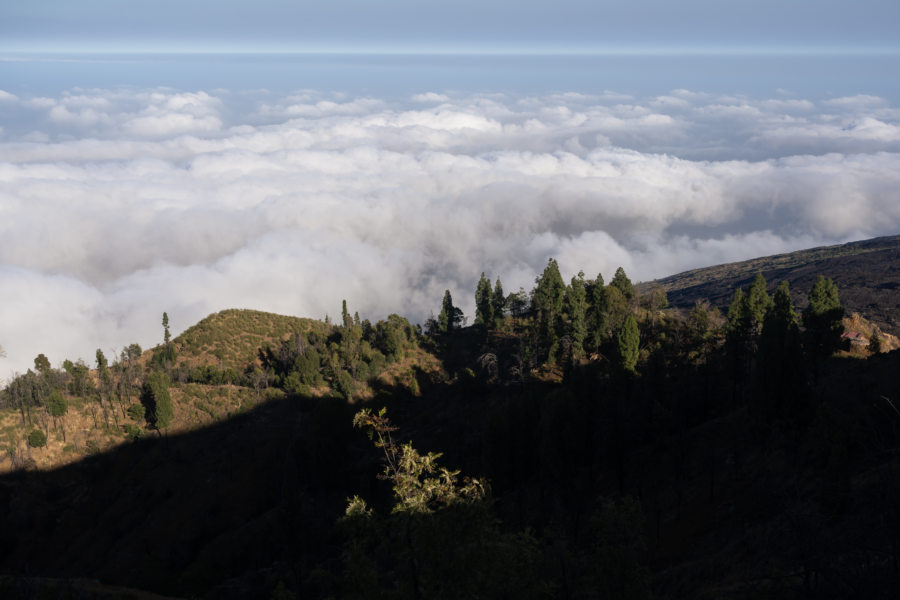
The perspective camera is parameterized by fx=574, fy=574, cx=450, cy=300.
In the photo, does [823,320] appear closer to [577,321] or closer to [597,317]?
[597,317]

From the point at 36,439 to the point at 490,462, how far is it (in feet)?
153

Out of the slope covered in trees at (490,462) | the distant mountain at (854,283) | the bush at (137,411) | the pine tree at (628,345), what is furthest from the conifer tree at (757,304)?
the bush at (137,411)

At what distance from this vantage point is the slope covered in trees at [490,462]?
13.9 metres

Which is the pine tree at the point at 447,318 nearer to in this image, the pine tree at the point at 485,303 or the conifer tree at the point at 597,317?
the pine tree at the point at 485,303

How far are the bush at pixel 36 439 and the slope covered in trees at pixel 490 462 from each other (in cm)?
17

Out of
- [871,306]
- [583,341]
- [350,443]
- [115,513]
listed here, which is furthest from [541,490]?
[871,306]

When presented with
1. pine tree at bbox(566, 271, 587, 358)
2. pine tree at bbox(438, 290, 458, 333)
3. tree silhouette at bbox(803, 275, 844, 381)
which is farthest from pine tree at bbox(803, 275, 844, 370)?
pine tree at bbox(438, 290, 458, 333)

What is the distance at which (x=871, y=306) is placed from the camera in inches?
4815

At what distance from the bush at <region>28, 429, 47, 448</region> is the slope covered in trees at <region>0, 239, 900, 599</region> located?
168mm

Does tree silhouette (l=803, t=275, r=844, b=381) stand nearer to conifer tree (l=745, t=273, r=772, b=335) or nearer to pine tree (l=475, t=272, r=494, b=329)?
conifer tree (l=745, t=273, r=772, b=335)

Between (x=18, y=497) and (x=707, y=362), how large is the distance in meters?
64.3

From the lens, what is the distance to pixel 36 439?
5738cm

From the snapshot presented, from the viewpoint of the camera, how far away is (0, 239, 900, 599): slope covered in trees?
45.6 feet

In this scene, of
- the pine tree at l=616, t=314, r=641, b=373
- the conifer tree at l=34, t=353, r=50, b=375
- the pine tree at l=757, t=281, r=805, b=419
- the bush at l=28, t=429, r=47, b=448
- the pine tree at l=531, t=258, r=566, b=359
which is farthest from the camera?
the conifer tree at l=34, t=353, r=50, b=375
